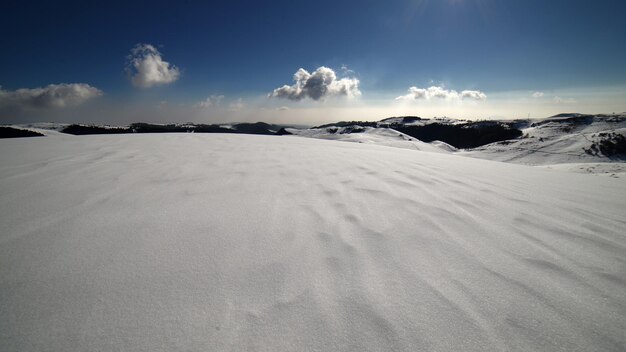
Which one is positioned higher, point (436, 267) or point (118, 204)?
point (118, 204)

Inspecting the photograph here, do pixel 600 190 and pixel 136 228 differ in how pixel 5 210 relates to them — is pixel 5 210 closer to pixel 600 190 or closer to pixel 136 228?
pixel 136 228

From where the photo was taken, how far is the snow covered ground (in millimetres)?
1091

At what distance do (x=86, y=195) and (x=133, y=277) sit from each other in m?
1.86

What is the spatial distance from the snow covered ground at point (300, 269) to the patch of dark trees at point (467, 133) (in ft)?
256

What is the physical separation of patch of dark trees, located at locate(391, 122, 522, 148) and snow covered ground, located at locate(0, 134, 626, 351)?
256 ft

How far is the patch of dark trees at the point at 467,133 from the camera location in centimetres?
7188

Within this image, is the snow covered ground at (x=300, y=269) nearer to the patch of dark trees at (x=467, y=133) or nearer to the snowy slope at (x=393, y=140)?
the snowy slope at (x=393, y=140)

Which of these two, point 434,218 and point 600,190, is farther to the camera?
point 600,190

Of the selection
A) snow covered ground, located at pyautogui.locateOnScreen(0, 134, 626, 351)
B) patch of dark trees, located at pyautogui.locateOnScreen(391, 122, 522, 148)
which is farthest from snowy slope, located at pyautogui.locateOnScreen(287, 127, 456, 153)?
patch of dark trees, located at pyautogui.locateOnScreen(391, 122, 522, 148)

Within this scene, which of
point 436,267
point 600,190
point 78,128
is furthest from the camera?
point 78,128

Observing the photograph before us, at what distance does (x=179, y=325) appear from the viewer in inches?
43.5

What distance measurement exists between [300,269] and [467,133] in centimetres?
10535

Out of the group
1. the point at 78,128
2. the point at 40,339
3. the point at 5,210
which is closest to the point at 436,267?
the point at 40,339

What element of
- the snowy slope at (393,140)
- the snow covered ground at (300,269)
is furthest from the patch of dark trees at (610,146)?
the snow covered ground at (300,269)
